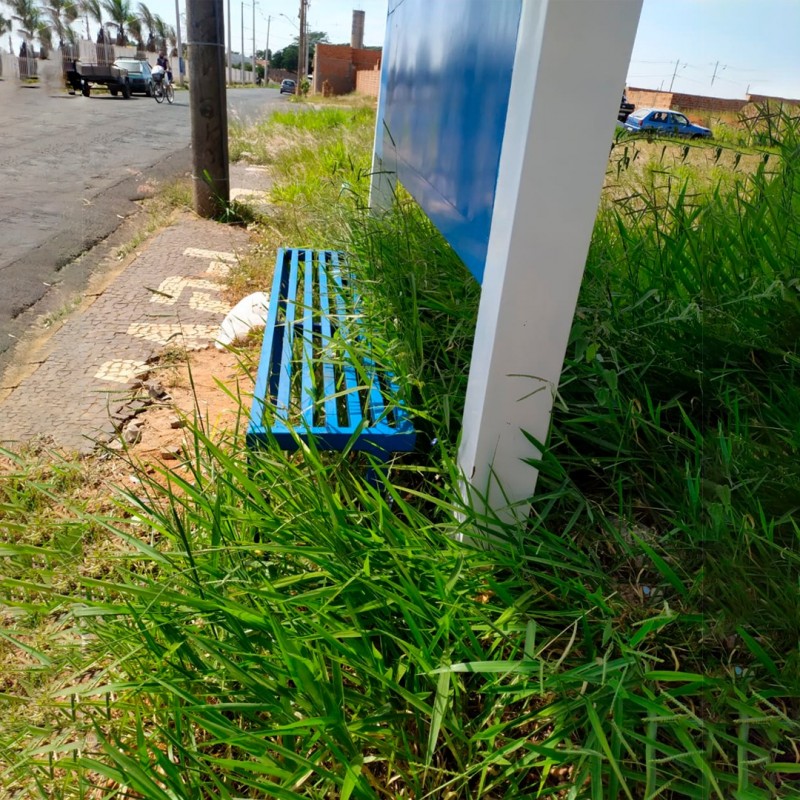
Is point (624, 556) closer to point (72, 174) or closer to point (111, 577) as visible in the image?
point (111, 577)

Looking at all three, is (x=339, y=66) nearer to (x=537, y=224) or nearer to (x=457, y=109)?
(x=457, y=109)

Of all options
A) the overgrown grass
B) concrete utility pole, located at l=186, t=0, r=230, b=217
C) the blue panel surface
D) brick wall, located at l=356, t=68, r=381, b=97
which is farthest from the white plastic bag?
brick wall, located at l=356, t=68, r=381, b=97

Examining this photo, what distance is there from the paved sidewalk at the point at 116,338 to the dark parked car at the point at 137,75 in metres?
26.7

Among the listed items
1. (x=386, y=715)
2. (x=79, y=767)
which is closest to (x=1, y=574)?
(x=79, y=767)

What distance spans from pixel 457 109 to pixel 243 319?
5.99 feet

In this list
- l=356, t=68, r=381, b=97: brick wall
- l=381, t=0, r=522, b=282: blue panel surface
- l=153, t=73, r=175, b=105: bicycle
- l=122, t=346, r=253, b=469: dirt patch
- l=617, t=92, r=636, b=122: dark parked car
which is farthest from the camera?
l=356, t=68, r=381, b=97: brick wall

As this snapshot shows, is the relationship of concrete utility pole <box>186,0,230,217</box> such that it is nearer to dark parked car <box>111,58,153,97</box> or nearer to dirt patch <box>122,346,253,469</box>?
dirt patch <box>122,346,253,469</box>

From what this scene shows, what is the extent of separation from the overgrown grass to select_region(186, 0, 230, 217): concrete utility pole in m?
4.76

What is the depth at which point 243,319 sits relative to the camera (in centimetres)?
345

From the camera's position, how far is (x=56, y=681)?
1476 mm

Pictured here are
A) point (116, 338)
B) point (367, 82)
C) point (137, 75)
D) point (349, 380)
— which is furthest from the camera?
point (367, 82)

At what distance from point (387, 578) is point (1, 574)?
1.09 m

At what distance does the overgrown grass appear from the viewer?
108cm

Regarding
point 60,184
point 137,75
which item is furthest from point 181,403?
point 137,75
